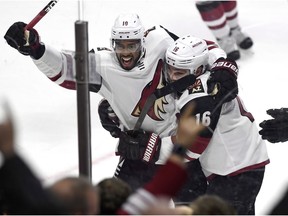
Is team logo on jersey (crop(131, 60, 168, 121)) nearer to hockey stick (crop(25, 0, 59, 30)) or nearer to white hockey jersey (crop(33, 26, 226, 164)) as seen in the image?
white hockey jersey (crop(33, 26, 226, 164))

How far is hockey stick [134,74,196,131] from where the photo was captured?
276 centimetres

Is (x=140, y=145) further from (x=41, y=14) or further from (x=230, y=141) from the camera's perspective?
(x=41, y=14)

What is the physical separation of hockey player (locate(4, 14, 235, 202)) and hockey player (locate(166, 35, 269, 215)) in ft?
0.23

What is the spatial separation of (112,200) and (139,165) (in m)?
0.90

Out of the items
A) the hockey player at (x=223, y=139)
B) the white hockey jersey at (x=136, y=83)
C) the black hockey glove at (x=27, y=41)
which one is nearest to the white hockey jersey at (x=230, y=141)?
the hockey player at (x=223, y=139)

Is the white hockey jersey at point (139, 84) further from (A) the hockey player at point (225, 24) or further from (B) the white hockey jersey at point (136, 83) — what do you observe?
(A) the hockey player at point (225, 24)

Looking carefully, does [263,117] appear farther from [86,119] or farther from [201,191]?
[86,119]

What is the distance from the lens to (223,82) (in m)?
2.71

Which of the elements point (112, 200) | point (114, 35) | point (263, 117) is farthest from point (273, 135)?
point (112, 200)

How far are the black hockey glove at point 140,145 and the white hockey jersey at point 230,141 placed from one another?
0.37 ft

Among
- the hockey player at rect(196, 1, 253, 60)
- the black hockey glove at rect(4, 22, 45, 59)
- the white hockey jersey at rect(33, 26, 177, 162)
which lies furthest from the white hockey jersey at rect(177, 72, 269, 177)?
the hockey player at rect(196, 1, 253, 60)

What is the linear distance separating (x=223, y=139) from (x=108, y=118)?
0.39m

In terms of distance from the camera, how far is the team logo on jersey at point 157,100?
2814mm

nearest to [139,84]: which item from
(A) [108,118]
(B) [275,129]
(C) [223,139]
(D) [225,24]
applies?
(A) [108,118]
